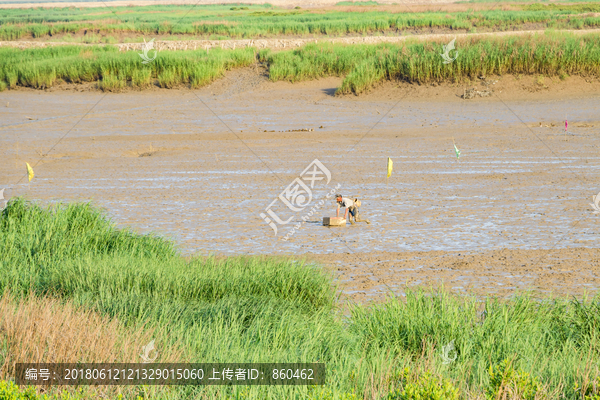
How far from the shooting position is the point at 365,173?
11.4 metres

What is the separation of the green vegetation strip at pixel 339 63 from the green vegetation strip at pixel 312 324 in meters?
15.9

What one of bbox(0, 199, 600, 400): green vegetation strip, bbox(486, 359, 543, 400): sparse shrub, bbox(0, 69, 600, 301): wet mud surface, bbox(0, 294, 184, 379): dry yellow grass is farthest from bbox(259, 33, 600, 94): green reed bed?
bbox(486, 359, 543, 400): sparse shrub

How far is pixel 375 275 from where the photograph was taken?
266 inches

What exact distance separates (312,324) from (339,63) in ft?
66.4

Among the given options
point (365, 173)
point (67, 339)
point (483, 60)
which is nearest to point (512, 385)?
point (67, 339)

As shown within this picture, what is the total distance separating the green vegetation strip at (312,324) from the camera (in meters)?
3.74

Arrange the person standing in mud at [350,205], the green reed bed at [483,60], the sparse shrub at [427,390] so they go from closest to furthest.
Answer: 1. the sparse shrub at [427,390]
2. the person standing in mud at [350,205]
3. the green reed bed at [483,60]

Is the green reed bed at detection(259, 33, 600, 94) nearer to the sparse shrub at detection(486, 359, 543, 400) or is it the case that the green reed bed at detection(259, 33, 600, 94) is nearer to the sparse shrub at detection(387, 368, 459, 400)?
the sparse shrub at detection(486, 359, 543, 400)

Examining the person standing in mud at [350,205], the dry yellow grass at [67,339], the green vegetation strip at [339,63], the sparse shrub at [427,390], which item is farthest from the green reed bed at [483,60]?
the sparse shrub at [427,390]

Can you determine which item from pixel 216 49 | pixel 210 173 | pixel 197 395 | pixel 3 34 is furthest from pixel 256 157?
pixel 3 34

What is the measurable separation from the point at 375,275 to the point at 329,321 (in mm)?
1689

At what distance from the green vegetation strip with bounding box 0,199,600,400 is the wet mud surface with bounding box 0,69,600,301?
811 mm

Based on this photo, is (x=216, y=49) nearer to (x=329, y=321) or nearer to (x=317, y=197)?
(x=317, y=197)

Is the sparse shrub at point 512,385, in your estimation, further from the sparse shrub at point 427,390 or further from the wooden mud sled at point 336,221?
the wooden mud sled at point 336,221
